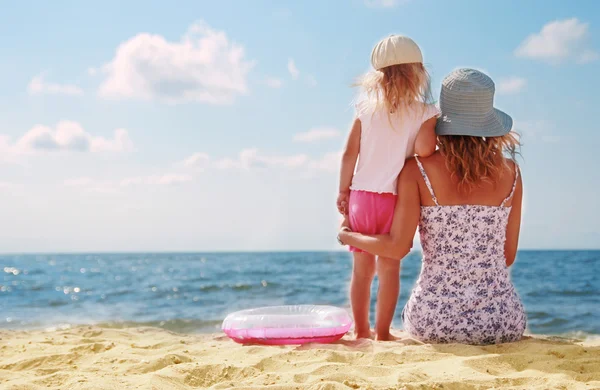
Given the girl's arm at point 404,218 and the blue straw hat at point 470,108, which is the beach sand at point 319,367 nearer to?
the girl's arm at point 404,218

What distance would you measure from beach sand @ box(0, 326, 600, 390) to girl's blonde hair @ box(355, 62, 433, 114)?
1.60m

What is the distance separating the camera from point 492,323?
12.5 feet

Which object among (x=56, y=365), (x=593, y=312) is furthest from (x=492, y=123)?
(x=593, y=312)

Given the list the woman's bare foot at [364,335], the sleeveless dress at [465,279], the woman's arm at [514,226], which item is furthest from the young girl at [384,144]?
the woman's arm at [514,226]

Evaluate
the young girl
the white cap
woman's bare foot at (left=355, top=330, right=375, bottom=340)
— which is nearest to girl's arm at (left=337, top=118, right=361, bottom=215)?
the young girl

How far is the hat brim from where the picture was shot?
146 inches

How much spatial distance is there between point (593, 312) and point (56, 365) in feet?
25.2

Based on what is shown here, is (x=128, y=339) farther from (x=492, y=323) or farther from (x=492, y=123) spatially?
(x=492, y=123)

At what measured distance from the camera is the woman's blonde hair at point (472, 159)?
3686mm

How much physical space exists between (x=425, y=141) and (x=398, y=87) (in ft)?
1.56

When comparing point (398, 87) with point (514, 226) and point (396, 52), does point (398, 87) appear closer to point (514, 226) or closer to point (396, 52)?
point (396, 52)

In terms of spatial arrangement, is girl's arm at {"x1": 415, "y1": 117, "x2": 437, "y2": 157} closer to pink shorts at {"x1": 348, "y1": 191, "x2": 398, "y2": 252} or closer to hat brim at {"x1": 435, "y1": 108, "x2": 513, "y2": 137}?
hat brim at {"x1": 435, "y1": 108, "x2": 513, "y2": 137}

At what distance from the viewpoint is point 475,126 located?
12.2 feet

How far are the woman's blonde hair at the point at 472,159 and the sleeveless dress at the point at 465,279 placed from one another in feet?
0.57
